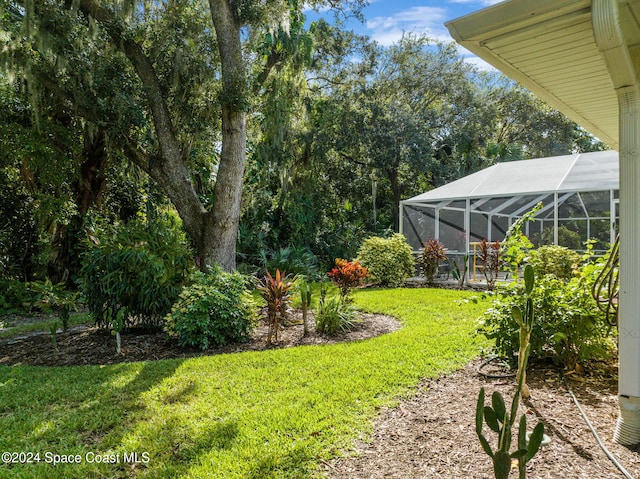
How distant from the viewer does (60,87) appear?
6.42 m

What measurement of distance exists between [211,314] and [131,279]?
3.72 ft

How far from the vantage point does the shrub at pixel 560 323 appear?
121 inches

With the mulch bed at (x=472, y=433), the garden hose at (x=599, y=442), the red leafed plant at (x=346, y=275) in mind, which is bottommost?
the mulch bed at (x=472, y=433)

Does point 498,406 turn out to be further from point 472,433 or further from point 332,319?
point 332,319

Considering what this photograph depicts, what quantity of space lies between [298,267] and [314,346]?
6.57 meters

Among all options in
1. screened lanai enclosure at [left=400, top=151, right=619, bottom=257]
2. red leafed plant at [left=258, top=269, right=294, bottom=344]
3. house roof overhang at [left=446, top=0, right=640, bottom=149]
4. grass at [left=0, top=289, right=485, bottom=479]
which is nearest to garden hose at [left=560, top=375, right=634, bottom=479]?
grass at [left=0, top=289, right=485, bottom=479]

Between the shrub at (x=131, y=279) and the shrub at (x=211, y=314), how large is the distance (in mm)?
325

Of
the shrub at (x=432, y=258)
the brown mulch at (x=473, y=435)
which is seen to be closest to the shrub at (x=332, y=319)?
the brown mulch at (x=473, y=435)

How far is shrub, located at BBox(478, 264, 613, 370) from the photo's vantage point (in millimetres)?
3066

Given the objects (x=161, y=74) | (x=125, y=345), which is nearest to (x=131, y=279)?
(x=125, y=345)

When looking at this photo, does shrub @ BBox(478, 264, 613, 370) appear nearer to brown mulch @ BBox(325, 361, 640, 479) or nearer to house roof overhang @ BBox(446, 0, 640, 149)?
brown mulch @ BBox(325, 361, 640, 479)

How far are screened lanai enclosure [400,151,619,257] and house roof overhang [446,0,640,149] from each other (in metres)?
7.34

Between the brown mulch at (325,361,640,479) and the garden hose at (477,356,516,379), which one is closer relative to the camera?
the brown mulch at (325,361,640,479)

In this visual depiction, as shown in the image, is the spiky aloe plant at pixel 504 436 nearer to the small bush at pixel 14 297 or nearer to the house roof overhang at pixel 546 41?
the house roof overhang at pixel 546 41
